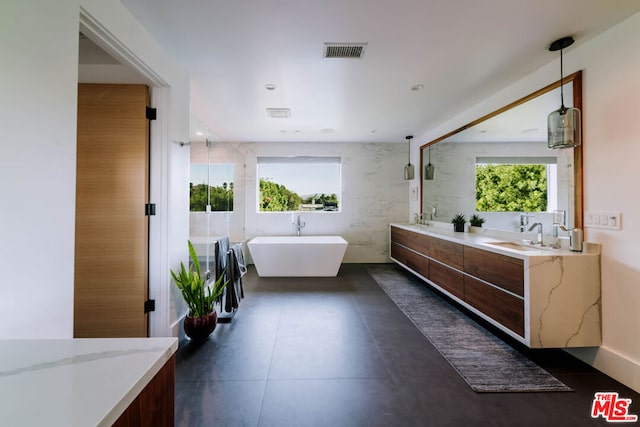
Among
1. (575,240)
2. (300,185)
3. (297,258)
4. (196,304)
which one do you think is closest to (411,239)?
(297,258)

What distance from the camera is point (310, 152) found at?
18.3 ft

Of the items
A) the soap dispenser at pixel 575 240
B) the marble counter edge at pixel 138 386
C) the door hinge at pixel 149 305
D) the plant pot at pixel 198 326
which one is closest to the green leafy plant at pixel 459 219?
the soap dispenser at pixel 575 240

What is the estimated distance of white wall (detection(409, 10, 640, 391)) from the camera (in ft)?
6.07

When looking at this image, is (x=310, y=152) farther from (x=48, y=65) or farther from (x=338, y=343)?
(x=48, y=65)

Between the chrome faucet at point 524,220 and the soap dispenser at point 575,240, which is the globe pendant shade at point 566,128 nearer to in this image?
the soap dispenser at point 575,240

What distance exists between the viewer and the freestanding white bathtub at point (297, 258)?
4523 mm

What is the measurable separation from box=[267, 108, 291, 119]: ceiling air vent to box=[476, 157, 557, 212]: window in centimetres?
250

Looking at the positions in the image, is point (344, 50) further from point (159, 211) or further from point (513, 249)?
point (513, 249)

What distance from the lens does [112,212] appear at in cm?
232

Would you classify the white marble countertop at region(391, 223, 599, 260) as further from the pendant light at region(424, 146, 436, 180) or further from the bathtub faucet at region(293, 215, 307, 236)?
the bathtub faucet at region(293, 215, 307, 236)

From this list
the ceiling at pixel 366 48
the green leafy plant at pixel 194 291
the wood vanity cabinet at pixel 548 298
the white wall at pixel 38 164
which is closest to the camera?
the white wall at pixel 38 164

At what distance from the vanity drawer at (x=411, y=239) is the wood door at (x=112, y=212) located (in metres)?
3.32

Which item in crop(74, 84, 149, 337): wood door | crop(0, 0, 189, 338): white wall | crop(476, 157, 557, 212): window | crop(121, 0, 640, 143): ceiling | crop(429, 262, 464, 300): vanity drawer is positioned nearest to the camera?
crop(0, 0, 189, 338): white wall

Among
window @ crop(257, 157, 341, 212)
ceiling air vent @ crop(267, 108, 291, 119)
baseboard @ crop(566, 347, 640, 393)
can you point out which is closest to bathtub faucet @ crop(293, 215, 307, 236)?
window @ crop(257, 157, 341, 212)
